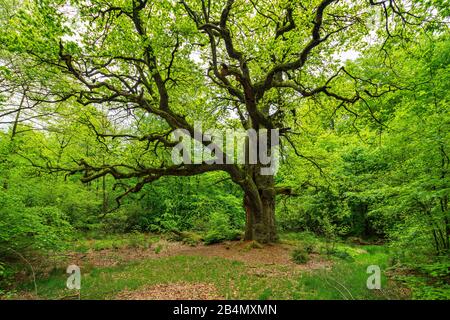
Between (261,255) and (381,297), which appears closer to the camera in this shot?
(381,297)

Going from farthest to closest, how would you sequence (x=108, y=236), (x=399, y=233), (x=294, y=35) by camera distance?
(x=108, y=236)
(x=294, y=35)
(x=399, y=233)

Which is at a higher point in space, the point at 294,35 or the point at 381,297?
the point at 294,35

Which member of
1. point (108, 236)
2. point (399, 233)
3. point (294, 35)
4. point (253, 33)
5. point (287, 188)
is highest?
point (253, 33)

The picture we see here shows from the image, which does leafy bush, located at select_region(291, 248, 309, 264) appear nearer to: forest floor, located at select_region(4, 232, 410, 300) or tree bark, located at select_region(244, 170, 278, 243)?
forest floor, located at select_region(4, 232, 410, 300)

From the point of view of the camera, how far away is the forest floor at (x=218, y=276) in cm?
628

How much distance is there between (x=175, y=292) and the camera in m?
6.37

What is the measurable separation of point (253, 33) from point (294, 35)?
3222 mm

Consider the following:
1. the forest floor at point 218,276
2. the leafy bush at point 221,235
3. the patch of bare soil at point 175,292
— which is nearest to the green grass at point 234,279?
the forest floor at point 218,276

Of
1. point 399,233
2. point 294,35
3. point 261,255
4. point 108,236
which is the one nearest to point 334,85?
point 294,35

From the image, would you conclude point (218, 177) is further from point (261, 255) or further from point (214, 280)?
point (214, 280)

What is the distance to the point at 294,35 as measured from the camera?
8.19 meters

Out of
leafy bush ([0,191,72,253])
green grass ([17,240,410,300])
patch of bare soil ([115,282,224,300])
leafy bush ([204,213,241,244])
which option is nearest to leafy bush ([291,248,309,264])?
green grass ([17,240,410,300])

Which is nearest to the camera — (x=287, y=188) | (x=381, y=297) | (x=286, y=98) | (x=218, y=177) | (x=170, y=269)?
(x=381, y=297)

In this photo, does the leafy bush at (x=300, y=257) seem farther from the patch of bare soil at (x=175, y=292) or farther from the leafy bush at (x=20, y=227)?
the leafy bush at (x=20, y=227)
